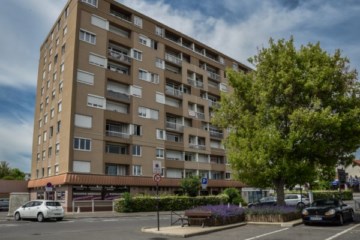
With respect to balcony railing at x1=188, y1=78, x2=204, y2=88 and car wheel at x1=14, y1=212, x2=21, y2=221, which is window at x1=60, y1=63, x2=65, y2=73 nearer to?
balcony railing at x1=188, y1=78, x2=204, y2=88

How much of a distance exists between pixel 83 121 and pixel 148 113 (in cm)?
985

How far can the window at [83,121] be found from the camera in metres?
40.9

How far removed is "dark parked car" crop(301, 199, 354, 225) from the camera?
55.9 feet

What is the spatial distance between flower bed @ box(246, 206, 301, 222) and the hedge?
18.1m

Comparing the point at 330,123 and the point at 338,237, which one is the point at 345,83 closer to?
the point at 330,123

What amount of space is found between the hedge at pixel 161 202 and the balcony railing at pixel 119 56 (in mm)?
18167

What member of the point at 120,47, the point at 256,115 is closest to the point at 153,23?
the point at 120,47

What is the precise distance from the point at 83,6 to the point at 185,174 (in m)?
25.1

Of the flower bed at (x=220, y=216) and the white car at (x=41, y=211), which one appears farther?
the white car at (x=41, y=211)

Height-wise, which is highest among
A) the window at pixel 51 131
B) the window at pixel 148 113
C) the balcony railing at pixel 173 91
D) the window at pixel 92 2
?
the window at pixel 92 2

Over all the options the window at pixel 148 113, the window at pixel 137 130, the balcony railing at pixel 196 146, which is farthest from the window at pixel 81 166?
the balcony railing at pixel 196 146

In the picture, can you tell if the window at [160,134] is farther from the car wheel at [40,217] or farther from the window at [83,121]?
the car wheel at [40,217]

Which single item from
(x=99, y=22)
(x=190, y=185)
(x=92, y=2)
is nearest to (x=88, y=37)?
(x=99, y=22)

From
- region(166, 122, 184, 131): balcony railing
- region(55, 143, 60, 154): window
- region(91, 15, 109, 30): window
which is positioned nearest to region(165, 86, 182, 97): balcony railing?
region(166, 122, 184, 131): balcony railing
